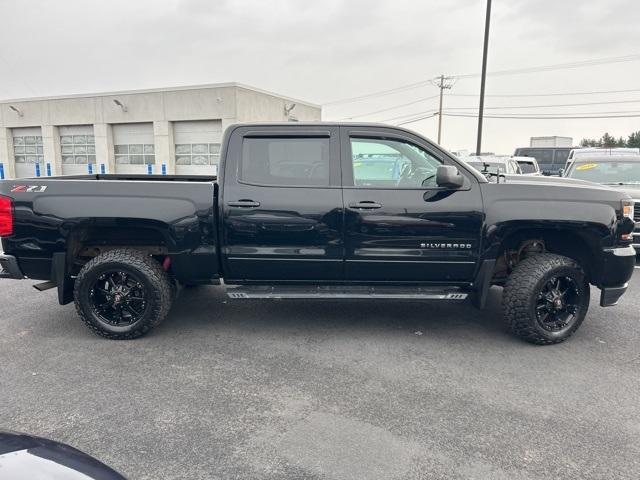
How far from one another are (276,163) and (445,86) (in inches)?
1969

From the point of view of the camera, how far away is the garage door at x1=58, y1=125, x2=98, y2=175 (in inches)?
1244

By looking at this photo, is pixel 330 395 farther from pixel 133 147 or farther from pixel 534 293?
pixel 133 147

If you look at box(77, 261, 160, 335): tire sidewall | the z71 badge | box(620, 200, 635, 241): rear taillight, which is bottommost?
box(77, 261, 160, 335): tire sidewall

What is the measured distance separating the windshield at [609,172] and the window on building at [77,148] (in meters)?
29.7

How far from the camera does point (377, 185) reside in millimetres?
4328

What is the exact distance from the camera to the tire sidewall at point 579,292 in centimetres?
423

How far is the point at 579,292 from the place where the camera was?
14.3 feet

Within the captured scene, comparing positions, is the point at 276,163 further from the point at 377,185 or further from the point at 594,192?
the point at 594,192

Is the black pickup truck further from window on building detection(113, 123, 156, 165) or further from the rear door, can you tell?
window on building detection(113, 123, 156, 165)

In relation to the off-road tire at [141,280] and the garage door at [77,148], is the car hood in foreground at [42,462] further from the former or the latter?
the garage door at [77,148]

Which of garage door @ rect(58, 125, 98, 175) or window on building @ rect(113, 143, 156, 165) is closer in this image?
window on building @ rect(113, 143, 156, 165)

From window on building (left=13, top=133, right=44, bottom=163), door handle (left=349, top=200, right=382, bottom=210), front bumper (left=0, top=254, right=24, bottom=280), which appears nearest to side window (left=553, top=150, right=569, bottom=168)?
door handle (left=349, top=200, right=382, bottom=210)

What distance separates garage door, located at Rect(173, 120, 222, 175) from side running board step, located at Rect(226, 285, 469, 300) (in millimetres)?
24350

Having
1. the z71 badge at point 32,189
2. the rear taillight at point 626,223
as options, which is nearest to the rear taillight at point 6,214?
the z71 badge at point 32,189
